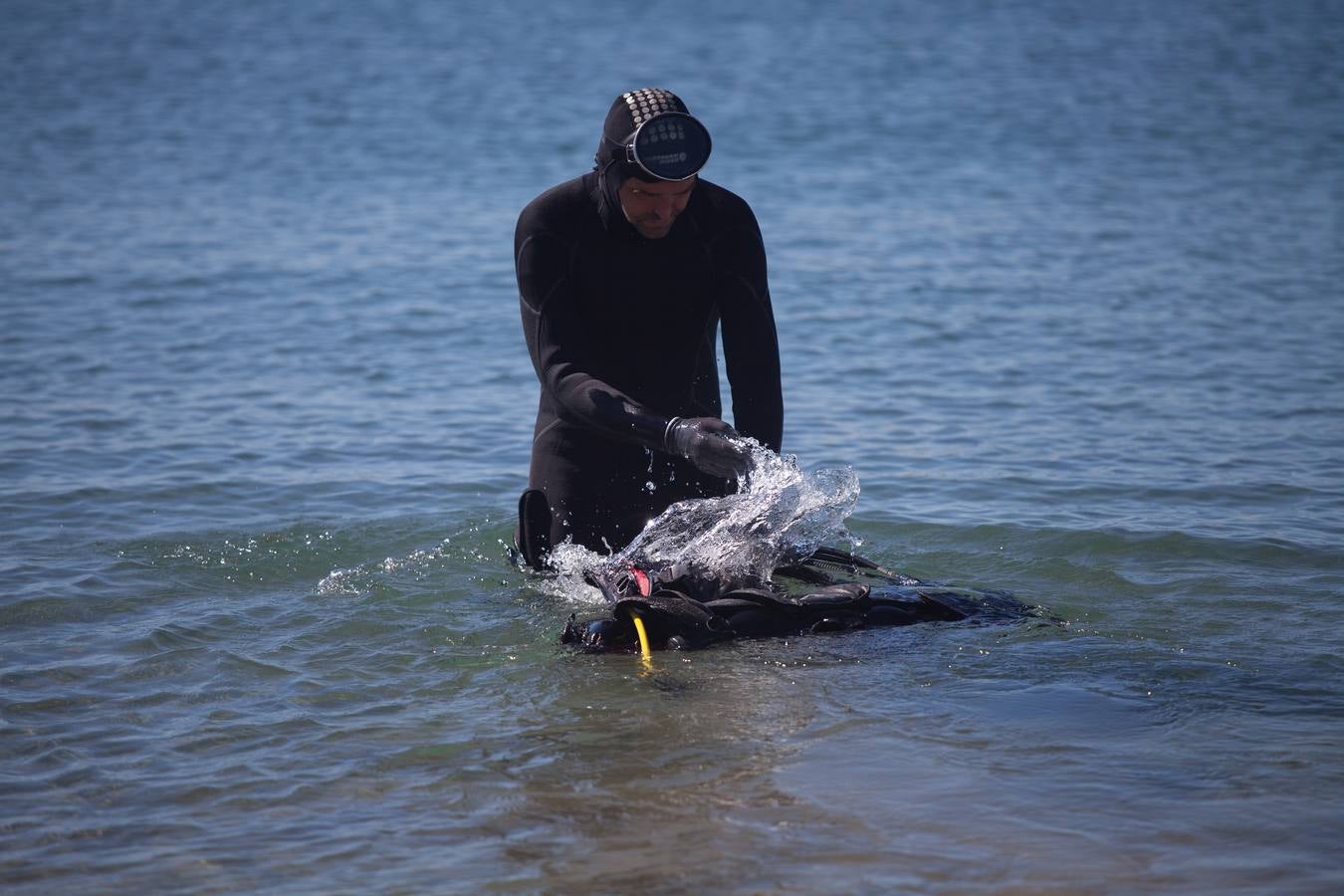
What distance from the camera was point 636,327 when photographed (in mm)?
4926

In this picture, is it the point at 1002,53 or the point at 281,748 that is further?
the point at 1002,53

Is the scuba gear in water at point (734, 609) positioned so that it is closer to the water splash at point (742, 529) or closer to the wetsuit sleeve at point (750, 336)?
the water splash at point (742, 529)

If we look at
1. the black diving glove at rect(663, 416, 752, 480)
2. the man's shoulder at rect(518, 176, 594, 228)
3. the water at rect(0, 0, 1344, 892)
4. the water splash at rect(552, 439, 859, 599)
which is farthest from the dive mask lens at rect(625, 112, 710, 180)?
the water at rect(0, 0, 1344, 892)

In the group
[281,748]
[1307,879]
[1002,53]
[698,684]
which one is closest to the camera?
[1307,879]

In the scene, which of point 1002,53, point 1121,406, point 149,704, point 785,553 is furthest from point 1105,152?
point 149,704

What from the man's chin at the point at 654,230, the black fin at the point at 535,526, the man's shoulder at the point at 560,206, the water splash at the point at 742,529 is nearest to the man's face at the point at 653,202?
the man's chin at the point at 654,230

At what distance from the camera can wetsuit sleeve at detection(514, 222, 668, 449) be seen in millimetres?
4648

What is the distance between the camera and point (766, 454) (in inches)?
175

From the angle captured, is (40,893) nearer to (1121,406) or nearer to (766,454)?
(766,454)

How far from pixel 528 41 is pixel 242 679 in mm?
27285

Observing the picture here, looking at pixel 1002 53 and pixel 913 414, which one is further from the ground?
pixel 1002 53

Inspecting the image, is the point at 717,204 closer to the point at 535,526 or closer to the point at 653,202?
the point at 653,202

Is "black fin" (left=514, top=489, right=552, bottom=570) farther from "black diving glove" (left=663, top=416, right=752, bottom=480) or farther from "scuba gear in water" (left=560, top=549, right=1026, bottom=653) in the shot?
"black diving glove" (left=663, top=416, right=752, bottom=480)

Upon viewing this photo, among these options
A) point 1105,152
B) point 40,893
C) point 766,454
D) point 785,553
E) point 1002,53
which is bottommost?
point 40,893
